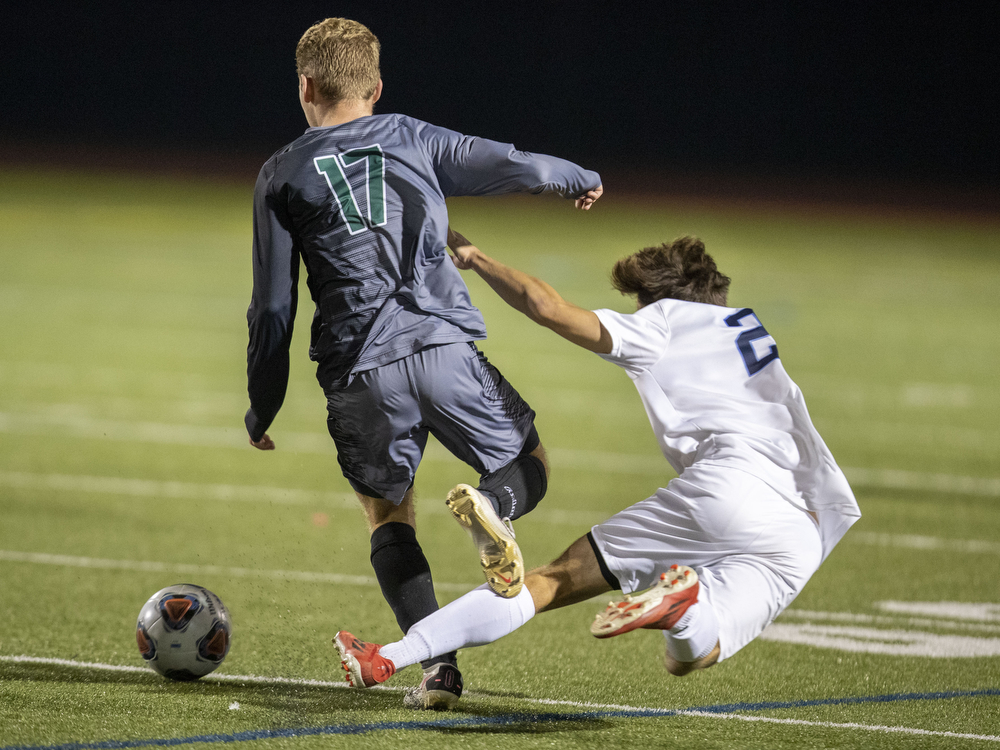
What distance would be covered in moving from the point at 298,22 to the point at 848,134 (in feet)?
37.9

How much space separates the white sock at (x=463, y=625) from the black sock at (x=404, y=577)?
0.26 m

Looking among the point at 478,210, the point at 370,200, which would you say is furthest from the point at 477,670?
the point at 478,210

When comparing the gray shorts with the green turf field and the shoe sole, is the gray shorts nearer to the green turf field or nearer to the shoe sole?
the shoe sole

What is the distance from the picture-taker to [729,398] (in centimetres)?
414

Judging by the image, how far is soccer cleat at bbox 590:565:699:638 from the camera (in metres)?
3.63

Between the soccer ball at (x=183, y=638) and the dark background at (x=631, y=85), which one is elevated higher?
the soccer ball at (x=183, y=638)

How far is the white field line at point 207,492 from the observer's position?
8.69 m

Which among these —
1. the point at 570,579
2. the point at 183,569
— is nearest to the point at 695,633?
the point at 570,579

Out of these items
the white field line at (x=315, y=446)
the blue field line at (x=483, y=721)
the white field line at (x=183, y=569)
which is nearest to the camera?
the blue field line at (x=483, y=721)

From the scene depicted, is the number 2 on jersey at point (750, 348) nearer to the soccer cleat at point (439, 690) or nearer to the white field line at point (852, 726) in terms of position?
the white field line at point (852, 726)

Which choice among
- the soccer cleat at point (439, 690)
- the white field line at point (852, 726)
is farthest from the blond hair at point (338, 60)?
the white field line at point (852, 726)

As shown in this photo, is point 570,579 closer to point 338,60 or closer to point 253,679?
point 253,679

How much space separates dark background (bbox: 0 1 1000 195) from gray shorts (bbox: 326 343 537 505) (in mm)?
23251

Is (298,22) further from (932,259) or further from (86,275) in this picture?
(932,259)
